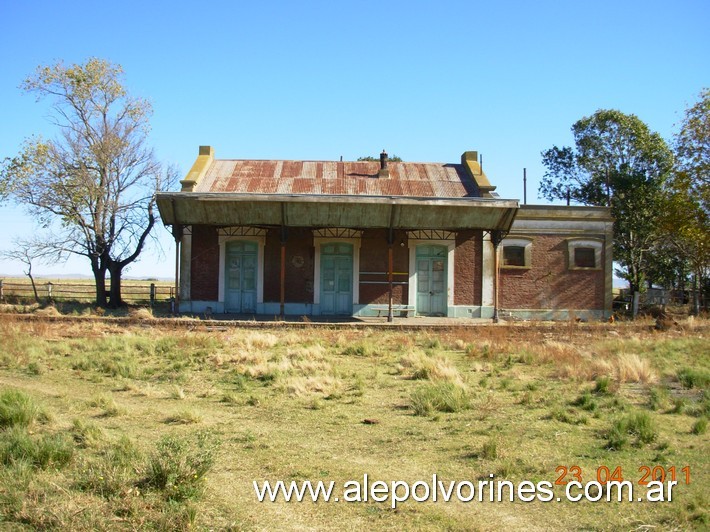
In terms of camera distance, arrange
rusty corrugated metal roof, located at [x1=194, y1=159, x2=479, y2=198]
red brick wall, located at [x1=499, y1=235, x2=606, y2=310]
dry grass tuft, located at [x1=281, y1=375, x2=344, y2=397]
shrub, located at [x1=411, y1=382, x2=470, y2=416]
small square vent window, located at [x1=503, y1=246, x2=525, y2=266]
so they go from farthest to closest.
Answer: small square vent window, located at [x1=503, y1=246, x2=525, y2=266] → red brick wall, located at [x1=499, y1=235, x2=606, y2=310] → rusty corrugated metal roof, located at [x1=194, y1=159, x2=479, y2=198] → dry grass tuft, located at [x1=281, y1=375, x2=344, y2=397] → shrub, located at [x1=411, y1=382, x2=470, y2=416]

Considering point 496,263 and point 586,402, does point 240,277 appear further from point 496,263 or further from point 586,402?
point 586,402

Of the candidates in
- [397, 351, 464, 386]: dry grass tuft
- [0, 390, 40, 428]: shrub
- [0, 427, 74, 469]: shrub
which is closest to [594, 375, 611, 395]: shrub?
[397, 351, 464, 386]: dry grass tuft

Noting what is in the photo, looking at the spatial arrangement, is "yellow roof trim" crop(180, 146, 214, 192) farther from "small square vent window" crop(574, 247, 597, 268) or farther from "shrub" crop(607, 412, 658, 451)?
"shrub" crop(607, 412, 658, 451)

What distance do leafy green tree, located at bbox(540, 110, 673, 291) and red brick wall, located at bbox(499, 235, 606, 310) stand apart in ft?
27.0

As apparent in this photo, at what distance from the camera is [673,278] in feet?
114

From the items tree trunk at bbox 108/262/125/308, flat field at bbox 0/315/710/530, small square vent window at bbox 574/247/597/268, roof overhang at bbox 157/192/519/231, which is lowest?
flat field at bbox 0/315/710/530

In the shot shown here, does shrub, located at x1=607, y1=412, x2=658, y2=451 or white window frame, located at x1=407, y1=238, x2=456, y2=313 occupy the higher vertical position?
white window frame, located at x1=407, y1=238, x2=456, y2=313

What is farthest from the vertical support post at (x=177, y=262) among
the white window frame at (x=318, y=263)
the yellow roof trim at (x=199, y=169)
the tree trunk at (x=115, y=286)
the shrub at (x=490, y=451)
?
the shrub at (x=490, y=451)

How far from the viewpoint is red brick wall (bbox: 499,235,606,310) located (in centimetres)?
2470

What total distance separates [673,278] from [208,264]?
25708mm

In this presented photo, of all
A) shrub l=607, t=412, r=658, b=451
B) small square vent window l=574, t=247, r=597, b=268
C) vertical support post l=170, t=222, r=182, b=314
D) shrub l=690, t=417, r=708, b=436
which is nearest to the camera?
shrub l=607, t=412, r=658, b=451

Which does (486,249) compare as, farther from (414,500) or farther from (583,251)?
(414,500)

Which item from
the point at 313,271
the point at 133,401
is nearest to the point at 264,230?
the point at 313,271

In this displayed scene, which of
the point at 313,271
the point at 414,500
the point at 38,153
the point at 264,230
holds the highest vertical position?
the point at 38,153
